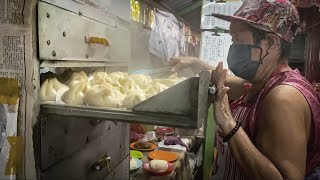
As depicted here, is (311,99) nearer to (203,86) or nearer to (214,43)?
(203,86)

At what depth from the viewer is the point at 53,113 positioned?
1.55 m

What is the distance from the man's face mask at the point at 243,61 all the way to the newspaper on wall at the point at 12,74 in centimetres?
183

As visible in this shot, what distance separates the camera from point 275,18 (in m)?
2.35

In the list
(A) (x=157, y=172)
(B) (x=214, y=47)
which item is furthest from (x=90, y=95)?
(B) (x=214, y=47)

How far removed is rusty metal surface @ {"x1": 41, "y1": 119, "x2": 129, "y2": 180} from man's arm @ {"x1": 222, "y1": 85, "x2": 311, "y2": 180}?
1191mm

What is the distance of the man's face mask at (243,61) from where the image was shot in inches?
97.2

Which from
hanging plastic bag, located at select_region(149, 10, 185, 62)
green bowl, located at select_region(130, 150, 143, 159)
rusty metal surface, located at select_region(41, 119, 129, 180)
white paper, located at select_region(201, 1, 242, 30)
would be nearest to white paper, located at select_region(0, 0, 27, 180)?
rusty metal surface, located at select_region(41, 119, 129, 180)

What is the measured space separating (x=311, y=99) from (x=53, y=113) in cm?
191

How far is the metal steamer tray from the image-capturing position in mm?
1342

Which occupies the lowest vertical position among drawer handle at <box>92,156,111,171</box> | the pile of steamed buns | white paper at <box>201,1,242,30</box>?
drawer handle at <box>92,156,111,171</box>

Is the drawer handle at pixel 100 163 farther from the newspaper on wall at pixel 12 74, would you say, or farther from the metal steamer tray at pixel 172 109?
the metal steamer tray at pixel 172 109

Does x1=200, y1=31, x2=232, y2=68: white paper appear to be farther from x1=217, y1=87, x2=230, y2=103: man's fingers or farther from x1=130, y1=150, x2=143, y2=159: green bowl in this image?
x1=217, y1=87, x2=230, y2=103: man's fingers

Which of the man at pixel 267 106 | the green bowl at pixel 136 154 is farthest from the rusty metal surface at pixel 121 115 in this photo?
the green bowl at pixel 136 154

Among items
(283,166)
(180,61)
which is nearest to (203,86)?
(283,166)
